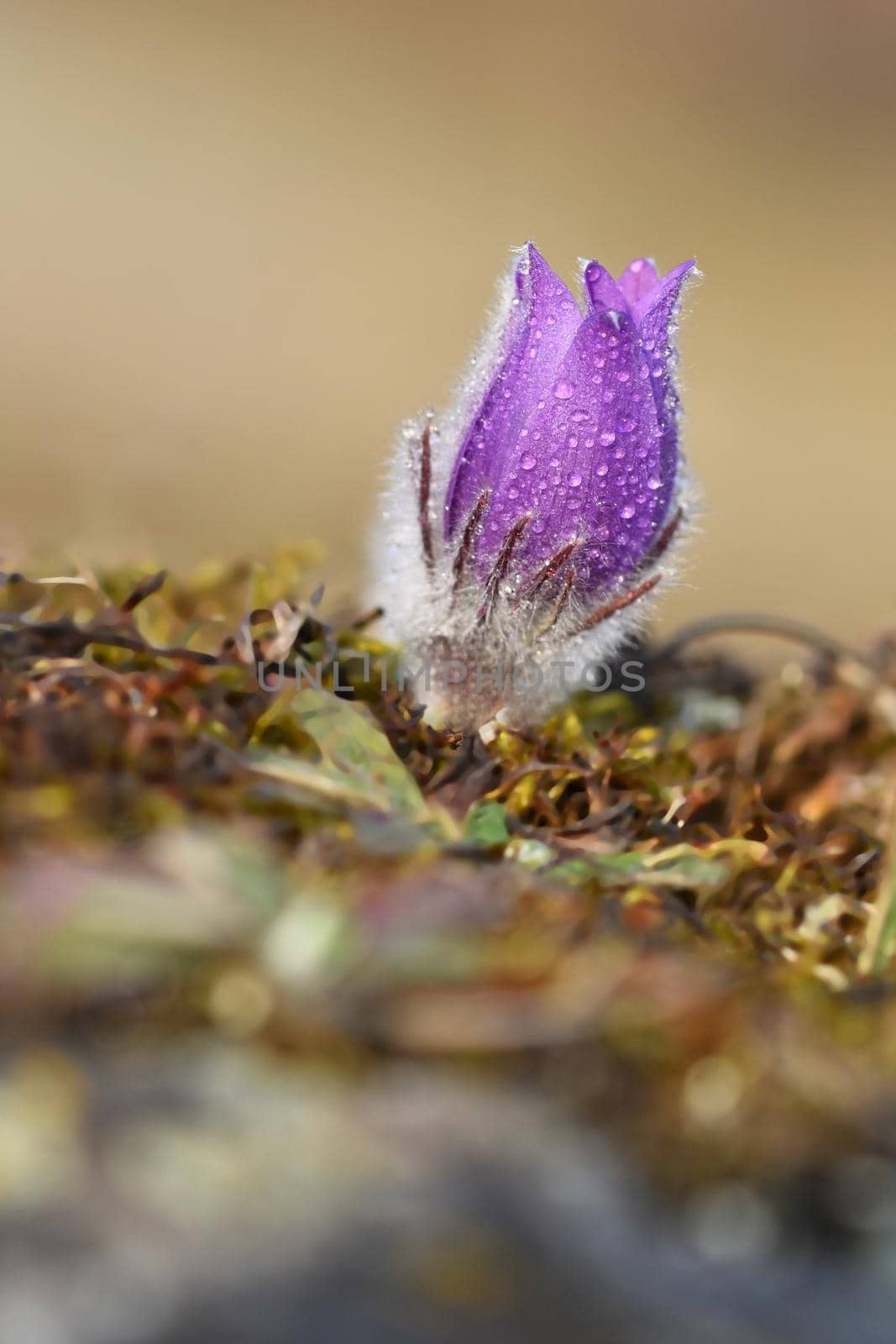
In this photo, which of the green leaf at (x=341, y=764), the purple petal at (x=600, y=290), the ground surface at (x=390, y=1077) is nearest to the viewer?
the ground surface at (x=390, y=1077)

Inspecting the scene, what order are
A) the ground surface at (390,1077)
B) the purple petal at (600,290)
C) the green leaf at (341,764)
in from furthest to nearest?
the purple petal at (600,290) → the green leaf at (341,764) → the ground surface at (390,1077)

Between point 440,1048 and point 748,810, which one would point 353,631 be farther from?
point 440,1048

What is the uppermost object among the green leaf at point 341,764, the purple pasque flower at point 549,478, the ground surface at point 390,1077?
the purple pasque flower at point 549,478

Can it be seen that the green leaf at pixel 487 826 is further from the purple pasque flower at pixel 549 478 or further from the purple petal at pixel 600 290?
the purple petal at pixel 600 290

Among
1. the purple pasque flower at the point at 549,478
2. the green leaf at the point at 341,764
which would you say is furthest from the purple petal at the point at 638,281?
the green leaf at the point at 341,764

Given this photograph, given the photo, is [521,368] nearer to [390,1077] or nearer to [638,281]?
[638,281]

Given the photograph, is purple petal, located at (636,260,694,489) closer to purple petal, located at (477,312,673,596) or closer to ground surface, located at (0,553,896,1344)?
purple petal, located at (477,312,673,596)

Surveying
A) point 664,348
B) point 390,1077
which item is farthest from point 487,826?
point 664,348

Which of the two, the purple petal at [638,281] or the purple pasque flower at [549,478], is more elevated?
the purple petal at [638,281]
